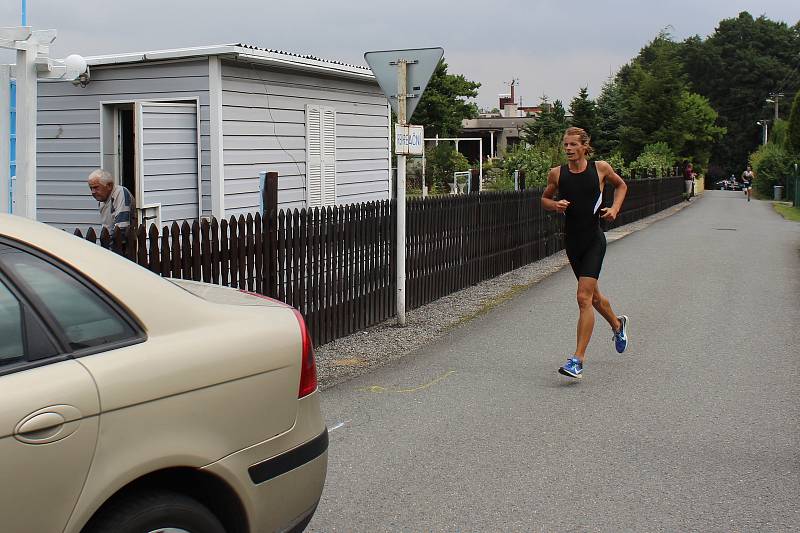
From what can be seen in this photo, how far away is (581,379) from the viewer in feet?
25.5

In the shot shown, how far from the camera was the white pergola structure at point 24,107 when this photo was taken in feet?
23.6

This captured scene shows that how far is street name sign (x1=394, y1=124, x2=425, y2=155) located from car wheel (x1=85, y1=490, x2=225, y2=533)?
23.3ft

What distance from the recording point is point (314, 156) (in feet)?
44.6

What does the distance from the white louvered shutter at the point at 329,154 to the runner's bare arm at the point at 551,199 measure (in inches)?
245

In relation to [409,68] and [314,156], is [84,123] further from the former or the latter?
[409,68]

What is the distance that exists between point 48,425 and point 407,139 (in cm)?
762

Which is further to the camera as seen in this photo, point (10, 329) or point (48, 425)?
point (10, 329)

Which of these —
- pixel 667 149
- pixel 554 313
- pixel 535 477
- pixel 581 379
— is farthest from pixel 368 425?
pixel 667 149

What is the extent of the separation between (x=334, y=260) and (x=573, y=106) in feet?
175

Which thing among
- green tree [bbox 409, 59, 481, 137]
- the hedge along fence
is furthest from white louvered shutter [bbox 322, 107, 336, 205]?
green tree [bbox 409, 59, 481, 137]

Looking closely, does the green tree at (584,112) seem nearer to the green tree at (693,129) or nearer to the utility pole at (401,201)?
the green tree at (693,129)

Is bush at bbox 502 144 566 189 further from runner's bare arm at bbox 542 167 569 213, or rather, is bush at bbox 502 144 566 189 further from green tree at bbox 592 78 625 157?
green tree at bbox 592 78 625 157

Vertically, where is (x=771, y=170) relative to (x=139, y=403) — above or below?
above

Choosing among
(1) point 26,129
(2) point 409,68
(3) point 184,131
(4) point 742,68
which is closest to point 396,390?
(1) point 26,129
